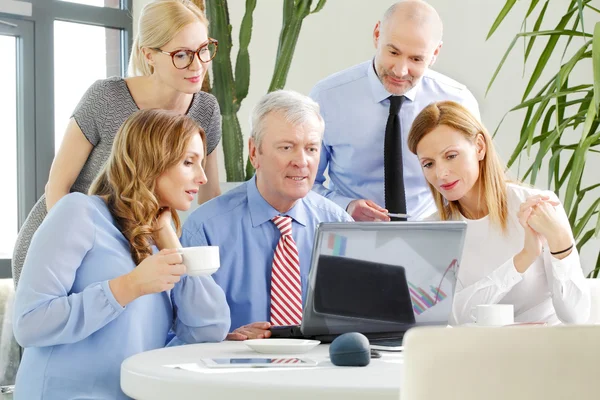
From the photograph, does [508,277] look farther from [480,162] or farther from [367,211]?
[367,211]

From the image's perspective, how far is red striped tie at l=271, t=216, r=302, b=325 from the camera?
7.18 ft

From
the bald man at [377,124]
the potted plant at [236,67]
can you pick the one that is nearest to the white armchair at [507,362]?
the bald man at [377,124]

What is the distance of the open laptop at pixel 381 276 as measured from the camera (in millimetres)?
1746

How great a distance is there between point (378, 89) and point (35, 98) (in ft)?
7.00

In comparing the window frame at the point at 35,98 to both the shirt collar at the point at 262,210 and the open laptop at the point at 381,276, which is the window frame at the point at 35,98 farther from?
the open laptop at the point at 381,276

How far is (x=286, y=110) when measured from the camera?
2340mm

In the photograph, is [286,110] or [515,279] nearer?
[515,279]

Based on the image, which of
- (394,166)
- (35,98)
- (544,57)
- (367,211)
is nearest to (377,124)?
(394,166)

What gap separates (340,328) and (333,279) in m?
0.14

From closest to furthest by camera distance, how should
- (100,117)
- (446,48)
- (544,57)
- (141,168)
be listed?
1. (141,168)
2. (100,117)
3. (544,57)
4. (446,48)

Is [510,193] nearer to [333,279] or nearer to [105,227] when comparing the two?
[333,279]

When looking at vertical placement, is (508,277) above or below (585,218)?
below

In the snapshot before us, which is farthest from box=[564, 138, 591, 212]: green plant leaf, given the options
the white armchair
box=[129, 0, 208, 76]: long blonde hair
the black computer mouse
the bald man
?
the white armchair

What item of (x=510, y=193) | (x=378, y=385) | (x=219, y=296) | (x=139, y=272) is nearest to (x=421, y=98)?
(x=510, y=193)
